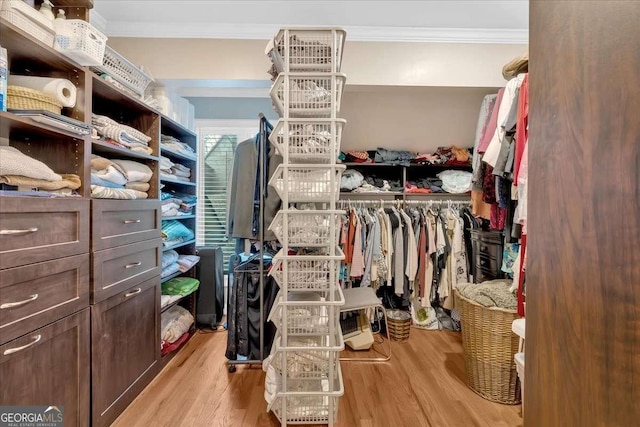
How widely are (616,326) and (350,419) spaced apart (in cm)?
145

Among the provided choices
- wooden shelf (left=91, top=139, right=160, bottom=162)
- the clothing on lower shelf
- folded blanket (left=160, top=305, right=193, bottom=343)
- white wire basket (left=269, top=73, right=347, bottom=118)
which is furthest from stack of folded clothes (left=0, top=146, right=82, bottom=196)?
the clothing on lower shelf

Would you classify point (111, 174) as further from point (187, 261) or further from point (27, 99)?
point (187, 261)

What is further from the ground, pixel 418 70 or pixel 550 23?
pixel 418 70

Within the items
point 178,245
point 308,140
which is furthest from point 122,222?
point 308,140

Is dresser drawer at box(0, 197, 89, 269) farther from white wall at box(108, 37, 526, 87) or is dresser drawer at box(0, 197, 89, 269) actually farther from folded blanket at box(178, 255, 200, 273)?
white wall at box(108, 37, 526, 87)

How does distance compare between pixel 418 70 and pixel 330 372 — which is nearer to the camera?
pixel 330 372

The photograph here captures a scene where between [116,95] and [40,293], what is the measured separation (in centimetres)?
113

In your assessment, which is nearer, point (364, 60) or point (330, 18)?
point (330, 18)

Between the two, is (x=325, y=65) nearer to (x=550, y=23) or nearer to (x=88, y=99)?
(x=550, y=23)

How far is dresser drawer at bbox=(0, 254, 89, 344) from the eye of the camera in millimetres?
1001

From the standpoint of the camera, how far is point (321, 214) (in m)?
1.47

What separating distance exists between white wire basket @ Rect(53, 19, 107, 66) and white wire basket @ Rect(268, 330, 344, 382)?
165 centimetres

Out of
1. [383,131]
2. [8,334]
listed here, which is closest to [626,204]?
[8,334]

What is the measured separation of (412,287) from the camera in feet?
8.84
